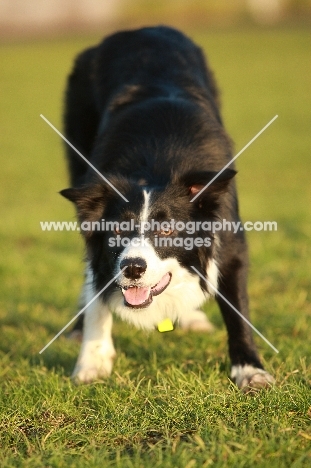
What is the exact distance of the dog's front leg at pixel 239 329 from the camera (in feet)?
15.1

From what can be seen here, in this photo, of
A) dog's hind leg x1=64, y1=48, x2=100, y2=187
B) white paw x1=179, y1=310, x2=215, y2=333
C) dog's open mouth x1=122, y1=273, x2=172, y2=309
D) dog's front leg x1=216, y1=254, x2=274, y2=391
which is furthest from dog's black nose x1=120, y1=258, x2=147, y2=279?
dog's hind leg x1=64, y1=48, x2=100, y2=187

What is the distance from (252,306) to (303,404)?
2455 millimetres

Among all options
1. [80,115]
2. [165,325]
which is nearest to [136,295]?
[165,325]

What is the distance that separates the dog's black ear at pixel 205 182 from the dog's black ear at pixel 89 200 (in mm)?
586

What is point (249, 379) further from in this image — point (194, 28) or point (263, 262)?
point (194, 28)

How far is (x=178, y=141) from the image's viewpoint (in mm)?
4965

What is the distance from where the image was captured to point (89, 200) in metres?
4.69

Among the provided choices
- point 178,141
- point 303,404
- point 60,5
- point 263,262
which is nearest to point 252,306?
point 263,262

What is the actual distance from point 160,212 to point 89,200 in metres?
0.53

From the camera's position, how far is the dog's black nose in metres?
4.24

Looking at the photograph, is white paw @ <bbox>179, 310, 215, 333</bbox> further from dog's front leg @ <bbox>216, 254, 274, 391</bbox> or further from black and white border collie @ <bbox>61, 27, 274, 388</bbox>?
dog's front leg @ <bbox>216, 254, 274, 391</bbox>

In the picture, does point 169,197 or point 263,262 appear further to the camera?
point 263,262

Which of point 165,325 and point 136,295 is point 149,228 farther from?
point 165,325

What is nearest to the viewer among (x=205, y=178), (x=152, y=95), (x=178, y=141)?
(x=205, y=178)
